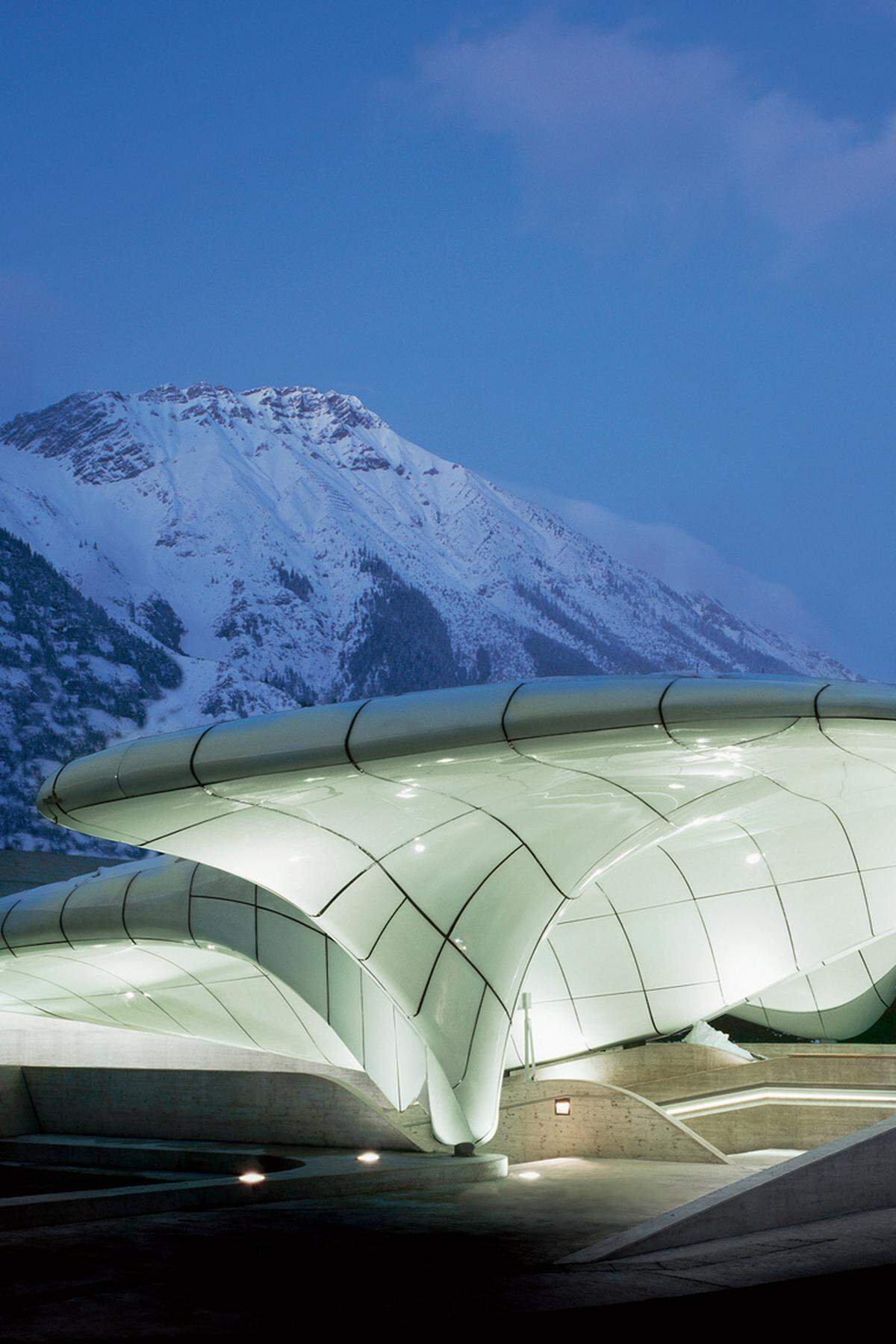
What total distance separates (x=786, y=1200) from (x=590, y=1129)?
1004cm

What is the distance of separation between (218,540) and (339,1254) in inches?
6668

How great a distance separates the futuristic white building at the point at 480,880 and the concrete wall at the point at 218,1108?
4.35 feet

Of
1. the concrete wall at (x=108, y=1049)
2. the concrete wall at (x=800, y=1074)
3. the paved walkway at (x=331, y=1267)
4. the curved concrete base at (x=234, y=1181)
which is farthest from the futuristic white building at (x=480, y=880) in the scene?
the paved walkway at (x=331, y=1267)

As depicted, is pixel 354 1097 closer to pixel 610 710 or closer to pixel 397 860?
pixel 397 860

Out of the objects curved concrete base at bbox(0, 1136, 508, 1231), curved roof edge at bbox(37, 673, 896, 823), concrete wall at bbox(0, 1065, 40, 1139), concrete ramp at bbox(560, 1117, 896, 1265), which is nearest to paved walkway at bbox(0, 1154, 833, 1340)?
concrete ramp at bbox(560, 1117, 896, 1265)

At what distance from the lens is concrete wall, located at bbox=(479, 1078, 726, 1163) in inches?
805

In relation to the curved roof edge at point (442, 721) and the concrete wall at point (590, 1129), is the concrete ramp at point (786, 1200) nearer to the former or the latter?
the curved roof edge at point (442, 721)

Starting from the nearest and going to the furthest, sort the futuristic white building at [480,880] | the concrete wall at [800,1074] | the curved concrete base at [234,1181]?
1. the curved concrete base at [234,1181]
2. the futuristic white building at [480,880]
3. the concrete wall at [800,1074]

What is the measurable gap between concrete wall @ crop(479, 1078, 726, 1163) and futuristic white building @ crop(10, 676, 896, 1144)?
152cm

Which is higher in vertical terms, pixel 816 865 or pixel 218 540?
pixel 218 540

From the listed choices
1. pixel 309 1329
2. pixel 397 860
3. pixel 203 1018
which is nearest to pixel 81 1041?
pixel 203 1018

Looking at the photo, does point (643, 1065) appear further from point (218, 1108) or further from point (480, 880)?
point (480, 880)

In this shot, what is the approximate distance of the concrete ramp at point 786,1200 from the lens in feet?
34.9

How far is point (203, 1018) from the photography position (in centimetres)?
3045
